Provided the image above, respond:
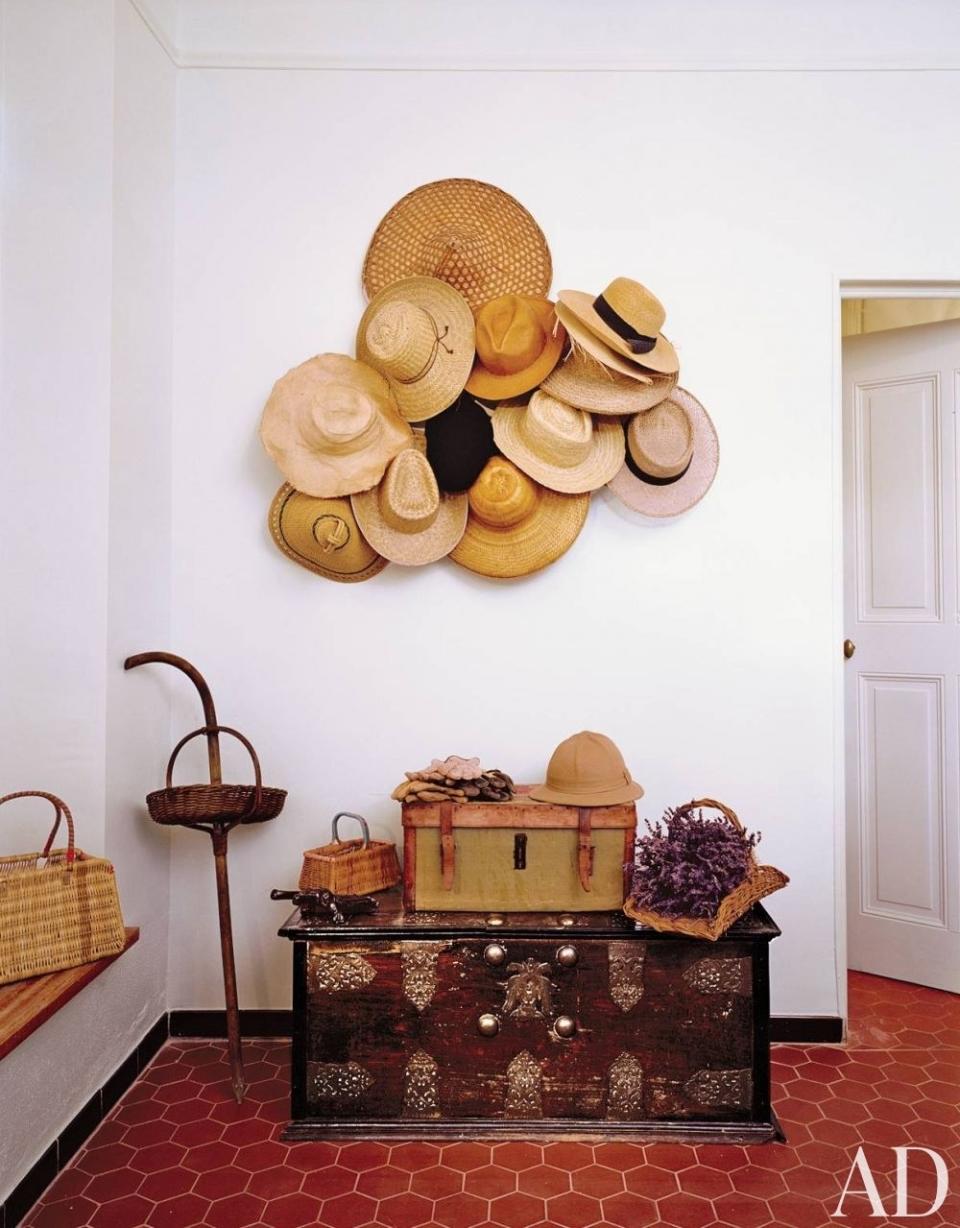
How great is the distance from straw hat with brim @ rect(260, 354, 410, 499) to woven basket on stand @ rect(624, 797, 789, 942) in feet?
4.62

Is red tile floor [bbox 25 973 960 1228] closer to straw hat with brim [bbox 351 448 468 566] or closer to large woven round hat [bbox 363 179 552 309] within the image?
straw hat with brim [bbox 351 448 468 566]

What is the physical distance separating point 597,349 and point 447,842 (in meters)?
1.38

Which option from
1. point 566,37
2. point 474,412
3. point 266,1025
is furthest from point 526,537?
point 266,1025

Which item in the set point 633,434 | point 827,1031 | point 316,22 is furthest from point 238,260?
point 827,1031

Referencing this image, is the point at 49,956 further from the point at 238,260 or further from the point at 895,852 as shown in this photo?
the point at 895,852

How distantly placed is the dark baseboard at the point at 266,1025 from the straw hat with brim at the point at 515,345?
1.99m

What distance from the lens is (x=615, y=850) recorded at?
101 inches

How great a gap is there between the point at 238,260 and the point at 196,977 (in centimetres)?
220

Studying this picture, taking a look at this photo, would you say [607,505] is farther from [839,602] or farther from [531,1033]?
[531,1033]

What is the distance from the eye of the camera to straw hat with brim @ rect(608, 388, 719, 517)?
9.52ft

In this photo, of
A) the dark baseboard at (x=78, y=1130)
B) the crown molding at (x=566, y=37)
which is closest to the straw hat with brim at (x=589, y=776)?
the dark baseboard at (x=78, y=1130)

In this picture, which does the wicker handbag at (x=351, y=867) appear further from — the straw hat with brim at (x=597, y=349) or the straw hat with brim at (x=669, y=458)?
the straw hat with brim at (x=597, y=349)

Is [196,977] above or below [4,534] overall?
below

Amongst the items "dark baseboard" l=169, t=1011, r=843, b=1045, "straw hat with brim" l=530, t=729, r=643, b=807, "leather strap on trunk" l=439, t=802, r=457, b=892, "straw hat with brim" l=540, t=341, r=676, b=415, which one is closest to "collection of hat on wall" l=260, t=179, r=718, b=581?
"straw hat with brim" l=540, t=341, r=676, b=415
